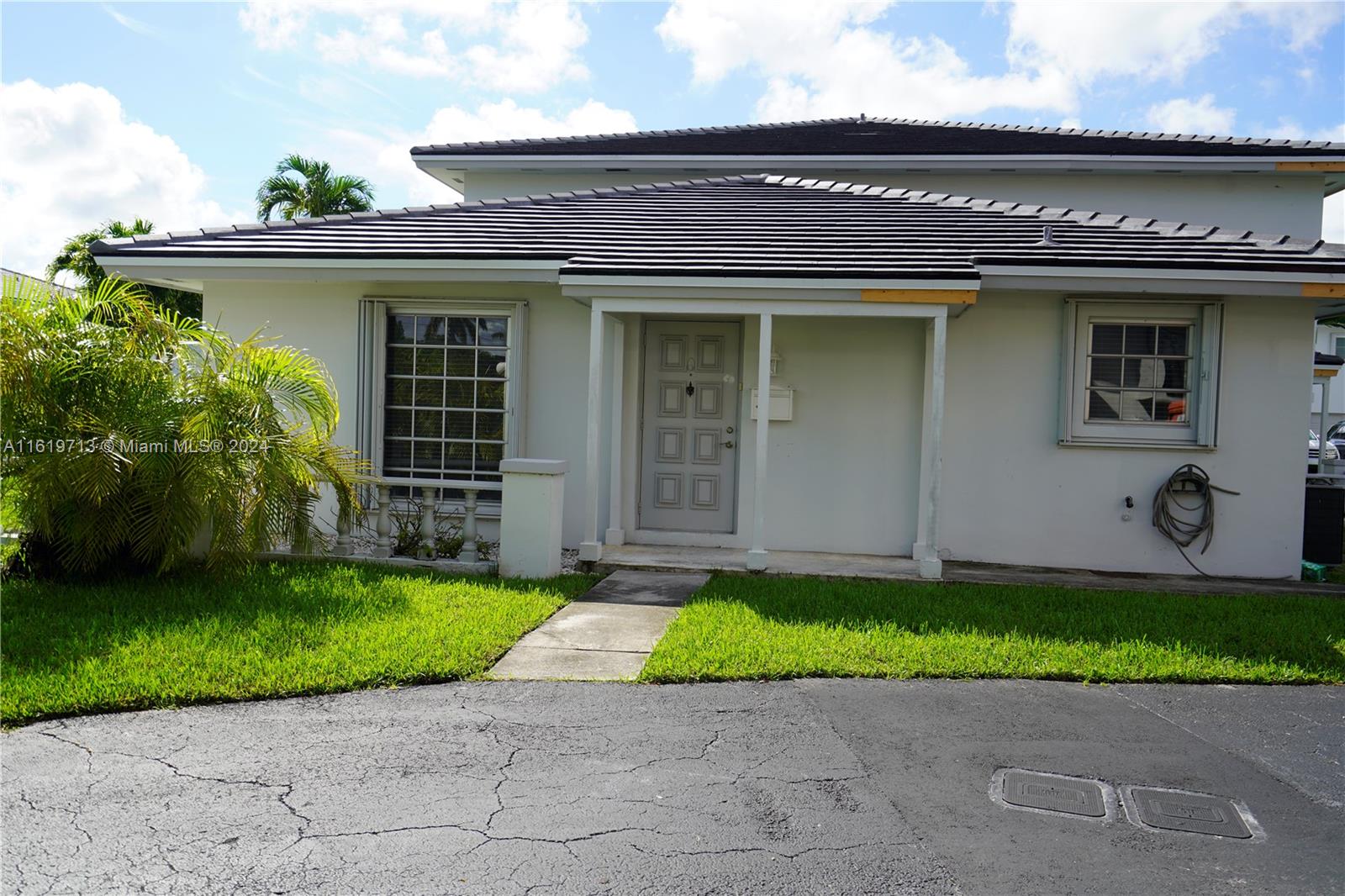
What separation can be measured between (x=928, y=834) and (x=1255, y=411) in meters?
7.21

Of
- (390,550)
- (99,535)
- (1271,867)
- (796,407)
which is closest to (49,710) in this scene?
(99,535)

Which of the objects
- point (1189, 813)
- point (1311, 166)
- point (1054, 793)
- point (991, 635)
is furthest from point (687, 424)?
point (1311, 166)

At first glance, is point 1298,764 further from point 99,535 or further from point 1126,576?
point 99,535

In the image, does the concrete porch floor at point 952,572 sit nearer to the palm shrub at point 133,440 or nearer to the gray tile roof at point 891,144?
the palm shrub at point 133,440

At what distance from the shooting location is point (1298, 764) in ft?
15.1

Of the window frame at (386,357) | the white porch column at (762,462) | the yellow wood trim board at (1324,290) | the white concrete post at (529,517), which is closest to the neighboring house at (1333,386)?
the yellow wood trim board at (1324,290)

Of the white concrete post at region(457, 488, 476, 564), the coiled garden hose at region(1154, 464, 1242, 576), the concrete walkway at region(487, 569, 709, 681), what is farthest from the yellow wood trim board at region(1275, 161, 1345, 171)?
the white concrete post at region(457, 488, 476, 564)

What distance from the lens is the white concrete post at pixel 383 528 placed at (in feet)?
28.7

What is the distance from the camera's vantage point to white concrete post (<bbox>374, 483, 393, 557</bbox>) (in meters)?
8.73

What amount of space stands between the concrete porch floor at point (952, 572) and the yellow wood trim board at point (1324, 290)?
8.39ft

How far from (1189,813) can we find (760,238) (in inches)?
266

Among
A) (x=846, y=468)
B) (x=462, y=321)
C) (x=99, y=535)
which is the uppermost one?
(x=462, y=321)

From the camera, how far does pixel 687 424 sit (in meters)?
10.1

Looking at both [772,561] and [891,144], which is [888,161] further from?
[772,561]
